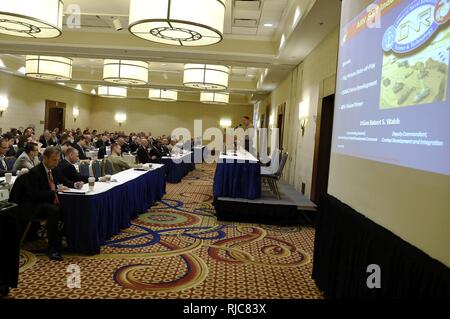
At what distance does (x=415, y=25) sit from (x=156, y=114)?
21618 millimetres

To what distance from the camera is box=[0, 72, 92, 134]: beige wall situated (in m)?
15.0

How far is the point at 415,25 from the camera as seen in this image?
221cm

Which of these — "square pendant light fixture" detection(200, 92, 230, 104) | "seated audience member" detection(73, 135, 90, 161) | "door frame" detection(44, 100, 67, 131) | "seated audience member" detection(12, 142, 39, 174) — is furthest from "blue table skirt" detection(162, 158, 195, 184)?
"door frame" detection(44, 100, 67, 131)

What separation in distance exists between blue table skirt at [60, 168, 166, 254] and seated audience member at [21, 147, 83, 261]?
0.13 metres

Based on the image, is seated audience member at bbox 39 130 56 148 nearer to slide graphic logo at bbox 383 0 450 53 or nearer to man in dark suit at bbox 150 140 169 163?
man in dark suit at bbox 150 140 169 163

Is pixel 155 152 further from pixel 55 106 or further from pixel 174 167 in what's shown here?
pixel 55 106

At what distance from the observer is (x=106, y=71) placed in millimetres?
8805

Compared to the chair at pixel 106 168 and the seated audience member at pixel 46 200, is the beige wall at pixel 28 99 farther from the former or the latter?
the seated audience member at pixel 46 200

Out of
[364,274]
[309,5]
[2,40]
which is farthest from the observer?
[2,40]

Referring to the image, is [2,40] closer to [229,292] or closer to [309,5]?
[309,5]

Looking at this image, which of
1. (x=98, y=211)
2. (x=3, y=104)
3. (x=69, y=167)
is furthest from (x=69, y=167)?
(x=3, y=104)
